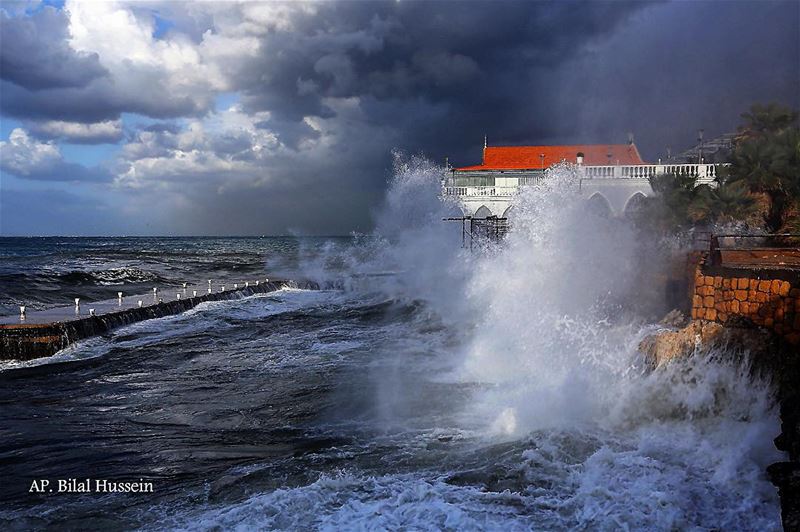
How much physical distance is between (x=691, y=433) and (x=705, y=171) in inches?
849

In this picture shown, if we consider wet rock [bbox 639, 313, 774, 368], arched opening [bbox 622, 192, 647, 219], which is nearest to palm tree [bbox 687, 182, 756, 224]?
arched opening [bbox 622, 192, 647, 219]

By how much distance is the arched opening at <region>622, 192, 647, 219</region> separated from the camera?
25373 mm

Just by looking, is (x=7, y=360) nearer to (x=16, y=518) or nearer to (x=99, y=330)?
(x=99, y=330)

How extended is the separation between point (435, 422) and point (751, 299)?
16.3ft

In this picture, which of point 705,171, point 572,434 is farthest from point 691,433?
point 705,171

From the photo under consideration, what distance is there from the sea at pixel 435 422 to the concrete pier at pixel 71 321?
466 millimetres

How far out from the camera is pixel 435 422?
7.95 meters

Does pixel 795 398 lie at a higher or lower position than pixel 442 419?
higher

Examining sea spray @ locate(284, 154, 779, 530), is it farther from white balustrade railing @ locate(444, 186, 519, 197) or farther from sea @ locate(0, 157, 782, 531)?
white balustrade railing @ locate(444, 186, 519, 197)

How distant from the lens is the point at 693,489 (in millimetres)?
5648

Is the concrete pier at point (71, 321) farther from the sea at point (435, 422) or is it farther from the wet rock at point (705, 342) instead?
the wet rock at point (705, 342)

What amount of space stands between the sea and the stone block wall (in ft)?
3.16

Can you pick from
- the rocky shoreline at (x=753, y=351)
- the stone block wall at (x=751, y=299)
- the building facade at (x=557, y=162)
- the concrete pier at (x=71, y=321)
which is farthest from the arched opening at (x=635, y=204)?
the concrete pier at (x=71, y=321)

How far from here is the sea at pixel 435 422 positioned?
213 inches
